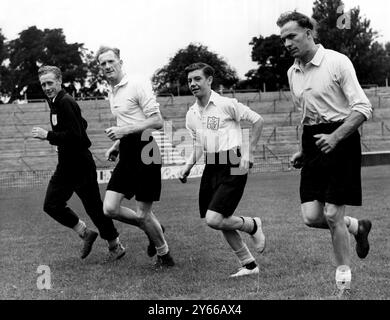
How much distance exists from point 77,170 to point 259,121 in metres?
2.43

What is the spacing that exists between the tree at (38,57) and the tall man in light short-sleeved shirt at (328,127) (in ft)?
248

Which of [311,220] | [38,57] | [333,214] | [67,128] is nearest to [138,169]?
[67,128]

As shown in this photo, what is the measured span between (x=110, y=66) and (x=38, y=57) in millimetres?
77565

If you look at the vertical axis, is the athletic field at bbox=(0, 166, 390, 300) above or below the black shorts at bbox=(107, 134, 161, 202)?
below

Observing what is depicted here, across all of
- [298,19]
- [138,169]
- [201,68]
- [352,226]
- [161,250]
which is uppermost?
[298,19]

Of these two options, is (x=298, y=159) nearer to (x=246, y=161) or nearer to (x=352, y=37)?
(x=246, y=161)

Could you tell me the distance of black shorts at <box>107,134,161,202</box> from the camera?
708 cm

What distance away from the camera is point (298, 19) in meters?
5.48

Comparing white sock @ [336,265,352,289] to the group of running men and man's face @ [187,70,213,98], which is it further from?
man's face @ [187,70,213,98]

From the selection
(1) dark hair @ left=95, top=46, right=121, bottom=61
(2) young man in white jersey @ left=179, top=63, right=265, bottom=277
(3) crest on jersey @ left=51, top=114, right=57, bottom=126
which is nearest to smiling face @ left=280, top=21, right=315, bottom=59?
(2) young man in white jersey @ left=179, top=63, right=265, bottom=277

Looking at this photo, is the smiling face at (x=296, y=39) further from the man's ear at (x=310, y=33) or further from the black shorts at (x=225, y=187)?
the black shorts at (x=225, y=187)

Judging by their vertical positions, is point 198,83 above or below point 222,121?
above
